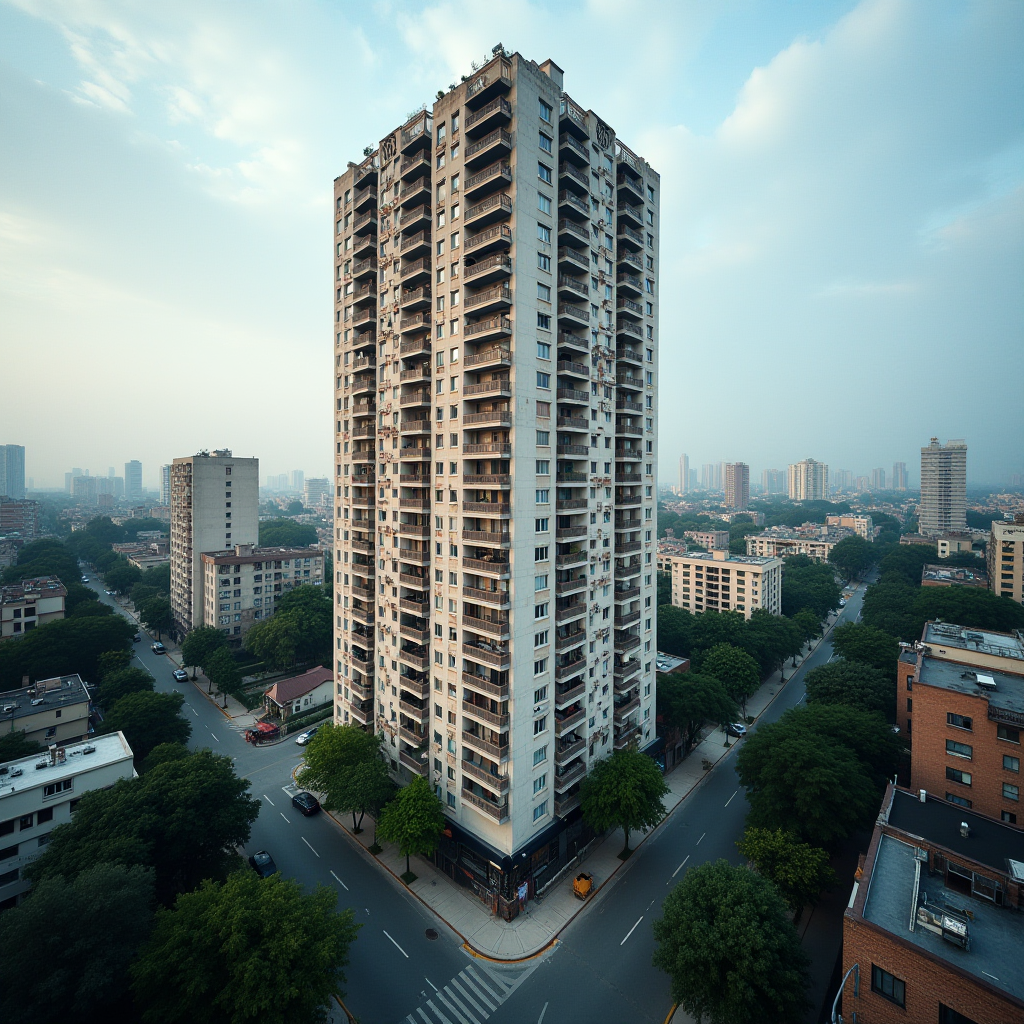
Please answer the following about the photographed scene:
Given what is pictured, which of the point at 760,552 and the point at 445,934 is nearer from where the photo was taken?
the point at 445,934

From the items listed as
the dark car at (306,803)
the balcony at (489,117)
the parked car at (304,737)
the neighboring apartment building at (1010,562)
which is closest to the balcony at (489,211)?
the balcony at (489,117)

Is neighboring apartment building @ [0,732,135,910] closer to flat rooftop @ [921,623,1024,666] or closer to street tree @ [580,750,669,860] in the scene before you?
street tree @ [580,750,669,860]

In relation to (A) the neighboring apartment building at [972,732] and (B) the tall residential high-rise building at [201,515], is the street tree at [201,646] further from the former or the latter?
(A) the neighboring apartment building at [972,732]

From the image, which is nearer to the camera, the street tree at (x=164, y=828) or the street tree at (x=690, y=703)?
the street tree at (x=164, y=828)

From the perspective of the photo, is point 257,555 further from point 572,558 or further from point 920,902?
point 920,902

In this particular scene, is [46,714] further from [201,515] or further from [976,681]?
[976,681]

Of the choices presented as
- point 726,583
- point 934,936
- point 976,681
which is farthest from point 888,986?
point 726,583

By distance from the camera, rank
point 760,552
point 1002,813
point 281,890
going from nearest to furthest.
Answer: point 281,890, point 1002,813, point 760,552

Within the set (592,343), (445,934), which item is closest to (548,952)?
(445,934)
